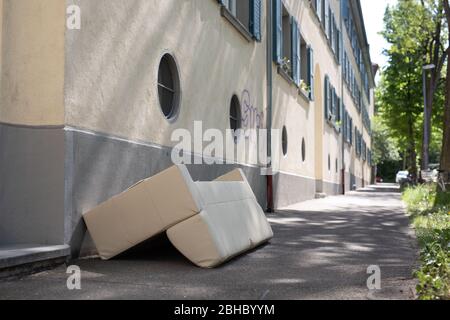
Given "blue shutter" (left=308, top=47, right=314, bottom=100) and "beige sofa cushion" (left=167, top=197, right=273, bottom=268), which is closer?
"beige sofa cushion" (left=167, top=197, right=273, bottom=268)

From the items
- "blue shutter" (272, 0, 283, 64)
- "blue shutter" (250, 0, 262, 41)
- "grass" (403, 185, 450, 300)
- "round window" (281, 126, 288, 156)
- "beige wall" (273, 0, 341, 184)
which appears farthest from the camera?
"round window" (281, 126, 288, 156)

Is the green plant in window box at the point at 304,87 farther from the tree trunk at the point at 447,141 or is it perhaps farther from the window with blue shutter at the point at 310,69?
the tree trunk at the point at 447,141

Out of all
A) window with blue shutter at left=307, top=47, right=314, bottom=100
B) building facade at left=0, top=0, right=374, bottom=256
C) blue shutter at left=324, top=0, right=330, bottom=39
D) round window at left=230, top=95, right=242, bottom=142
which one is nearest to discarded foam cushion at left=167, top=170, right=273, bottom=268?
building facade at left=0, top=0, right=374, bottom=256

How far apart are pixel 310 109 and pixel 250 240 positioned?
12526 mm

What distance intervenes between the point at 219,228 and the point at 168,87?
10.1 ft

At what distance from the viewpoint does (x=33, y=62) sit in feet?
16.7

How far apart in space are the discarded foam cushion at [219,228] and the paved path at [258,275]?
5.2 inches

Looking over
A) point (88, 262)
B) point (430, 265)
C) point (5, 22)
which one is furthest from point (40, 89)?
point (430, 265)

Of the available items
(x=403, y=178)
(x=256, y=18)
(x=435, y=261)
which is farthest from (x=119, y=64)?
(x=403, y=178)

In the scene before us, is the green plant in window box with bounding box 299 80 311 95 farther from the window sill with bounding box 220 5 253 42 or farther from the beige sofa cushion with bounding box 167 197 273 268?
the beige sofa cushion with bounding box 167 197 273 268

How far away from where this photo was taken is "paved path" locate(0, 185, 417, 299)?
390 cm

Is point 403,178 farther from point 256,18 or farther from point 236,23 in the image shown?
point 236,23

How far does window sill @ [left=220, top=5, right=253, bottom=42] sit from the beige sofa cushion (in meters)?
4.68

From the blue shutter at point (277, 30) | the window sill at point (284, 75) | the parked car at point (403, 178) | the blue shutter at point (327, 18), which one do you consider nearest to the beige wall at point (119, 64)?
the blue shutter at point (277, 30)
